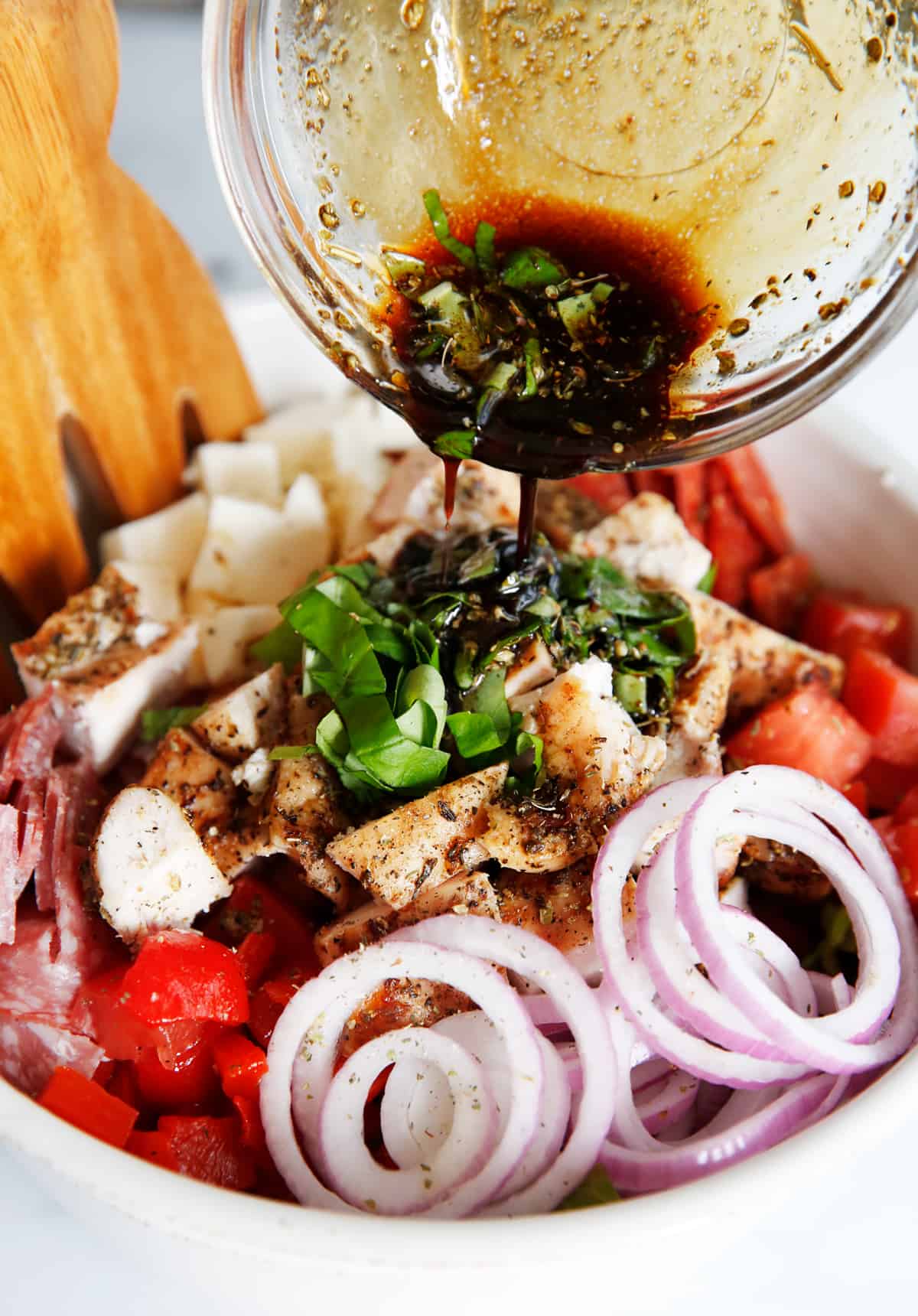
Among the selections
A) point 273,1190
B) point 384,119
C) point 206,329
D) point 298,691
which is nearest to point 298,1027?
point 273,1190

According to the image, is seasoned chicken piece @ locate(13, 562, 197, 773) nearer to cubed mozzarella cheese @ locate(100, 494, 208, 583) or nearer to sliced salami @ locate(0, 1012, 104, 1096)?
cubed mozzarella cheese @ locate(100, 494, 208, 583)

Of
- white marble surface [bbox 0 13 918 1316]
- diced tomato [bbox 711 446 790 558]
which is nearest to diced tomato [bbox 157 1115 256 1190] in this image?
white marble surface [bbox 0 13 918 1316]

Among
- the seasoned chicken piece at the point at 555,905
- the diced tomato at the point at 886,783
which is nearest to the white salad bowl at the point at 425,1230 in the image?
the seasoned chicken piece at the point at 555,905

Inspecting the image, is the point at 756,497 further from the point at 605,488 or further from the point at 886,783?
the point at 886,783

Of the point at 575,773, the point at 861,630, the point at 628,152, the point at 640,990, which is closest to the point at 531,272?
the point at 628,152

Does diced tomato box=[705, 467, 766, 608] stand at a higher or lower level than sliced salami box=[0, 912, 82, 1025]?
higher
